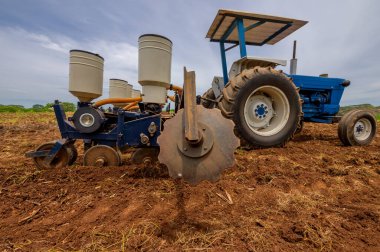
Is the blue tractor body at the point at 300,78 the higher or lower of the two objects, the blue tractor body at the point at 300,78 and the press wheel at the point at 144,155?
the higher

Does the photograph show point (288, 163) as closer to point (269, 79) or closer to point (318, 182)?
point (318, 182)

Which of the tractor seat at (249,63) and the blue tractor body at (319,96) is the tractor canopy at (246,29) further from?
the blue tractor body at (319,96)

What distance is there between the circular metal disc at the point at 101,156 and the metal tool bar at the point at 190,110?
5.30 feet

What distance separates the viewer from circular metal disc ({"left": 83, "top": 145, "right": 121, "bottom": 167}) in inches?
100

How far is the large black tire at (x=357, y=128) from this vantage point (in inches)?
151

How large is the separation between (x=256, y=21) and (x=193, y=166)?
11.5ft

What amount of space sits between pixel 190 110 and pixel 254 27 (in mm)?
3364

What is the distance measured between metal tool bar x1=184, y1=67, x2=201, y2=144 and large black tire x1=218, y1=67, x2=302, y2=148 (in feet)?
5.74

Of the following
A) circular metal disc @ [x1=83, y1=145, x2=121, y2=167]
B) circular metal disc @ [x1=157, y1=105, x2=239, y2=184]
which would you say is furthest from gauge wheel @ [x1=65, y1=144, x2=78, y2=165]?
circular metal disc @ [x1=157, y1=105, x2=239, y2=184]

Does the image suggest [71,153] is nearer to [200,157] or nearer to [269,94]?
[200,157]

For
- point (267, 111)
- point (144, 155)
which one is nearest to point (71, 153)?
point (144, 155)

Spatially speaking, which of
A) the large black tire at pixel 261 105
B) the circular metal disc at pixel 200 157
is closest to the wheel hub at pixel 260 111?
the large black tire at pixel 261 105

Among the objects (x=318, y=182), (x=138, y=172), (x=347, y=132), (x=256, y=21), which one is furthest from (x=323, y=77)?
(x=138, y=172)

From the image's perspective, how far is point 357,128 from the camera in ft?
13.6
